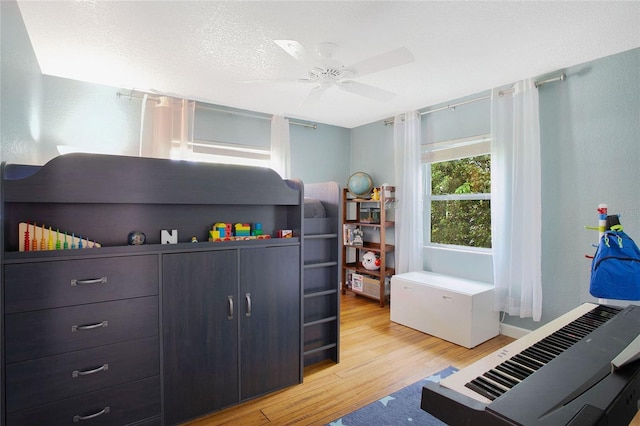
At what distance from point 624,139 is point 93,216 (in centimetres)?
365

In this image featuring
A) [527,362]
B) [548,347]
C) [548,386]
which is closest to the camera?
[548,386]

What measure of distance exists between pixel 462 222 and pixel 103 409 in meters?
3.50

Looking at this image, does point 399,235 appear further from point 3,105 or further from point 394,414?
point 3,105

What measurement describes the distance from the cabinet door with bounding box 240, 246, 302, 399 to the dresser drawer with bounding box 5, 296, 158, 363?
55cm

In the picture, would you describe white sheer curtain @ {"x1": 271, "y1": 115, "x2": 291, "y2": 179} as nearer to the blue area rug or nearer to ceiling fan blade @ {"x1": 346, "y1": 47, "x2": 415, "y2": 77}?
ceiling fan blade @ {"x1": 346, "y1": 47, "x2": 415, "y2": 77}

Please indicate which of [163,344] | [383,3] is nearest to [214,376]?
[163,344]

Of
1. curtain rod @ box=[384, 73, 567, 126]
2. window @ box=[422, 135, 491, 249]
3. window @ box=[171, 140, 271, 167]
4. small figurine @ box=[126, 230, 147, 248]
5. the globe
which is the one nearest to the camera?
small figurine @ box=[126, 230, 147, 248]

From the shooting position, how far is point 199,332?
1.93m

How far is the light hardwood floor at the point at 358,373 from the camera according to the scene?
199 centimetres

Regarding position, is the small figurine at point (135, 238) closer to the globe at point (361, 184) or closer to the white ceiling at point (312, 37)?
the white ceiling at point (312, 37)

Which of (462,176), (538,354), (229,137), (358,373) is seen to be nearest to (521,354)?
(538,354)

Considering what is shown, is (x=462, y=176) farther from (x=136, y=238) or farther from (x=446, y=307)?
(x=136, y=238)

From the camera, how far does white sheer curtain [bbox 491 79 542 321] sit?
2.83 m

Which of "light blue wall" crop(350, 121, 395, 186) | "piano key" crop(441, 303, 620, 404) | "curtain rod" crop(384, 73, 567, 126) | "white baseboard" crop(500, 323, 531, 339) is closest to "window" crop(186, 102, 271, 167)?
"light blue wall" crop(350, 121, 395, 186)
